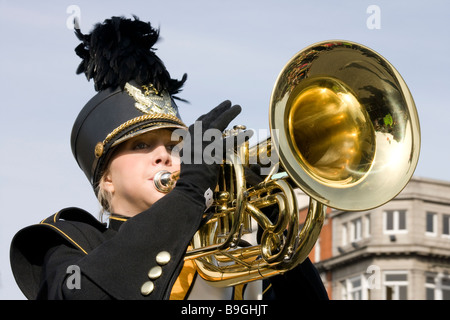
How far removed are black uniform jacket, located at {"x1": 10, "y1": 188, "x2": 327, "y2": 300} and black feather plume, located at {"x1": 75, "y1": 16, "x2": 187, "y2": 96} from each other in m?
1.01

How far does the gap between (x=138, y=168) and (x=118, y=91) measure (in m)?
0.51

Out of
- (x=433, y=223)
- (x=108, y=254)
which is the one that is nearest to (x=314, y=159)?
(x=108, y=254)

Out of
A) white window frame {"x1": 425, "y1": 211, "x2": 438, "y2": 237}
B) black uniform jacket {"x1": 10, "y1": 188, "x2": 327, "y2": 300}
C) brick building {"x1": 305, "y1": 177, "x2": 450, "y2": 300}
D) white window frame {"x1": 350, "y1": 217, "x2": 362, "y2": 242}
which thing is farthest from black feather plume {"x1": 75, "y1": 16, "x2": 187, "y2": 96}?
white window frame {"x1": 350, "y1": 217, "x2": 362, "y2": 242}

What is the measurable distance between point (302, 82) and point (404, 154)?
605 mm

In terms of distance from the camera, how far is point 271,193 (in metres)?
4.48

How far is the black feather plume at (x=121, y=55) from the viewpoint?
5.19 meters

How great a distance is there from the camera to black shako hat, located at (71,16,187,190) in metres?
5.07

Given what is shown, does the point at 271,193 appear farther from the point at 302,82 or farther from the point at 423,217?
the point at 423,217

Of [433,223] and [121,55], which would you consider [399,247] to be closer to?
[433,223]

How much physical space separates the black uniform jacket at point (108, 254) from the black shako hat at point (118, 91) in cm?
67
